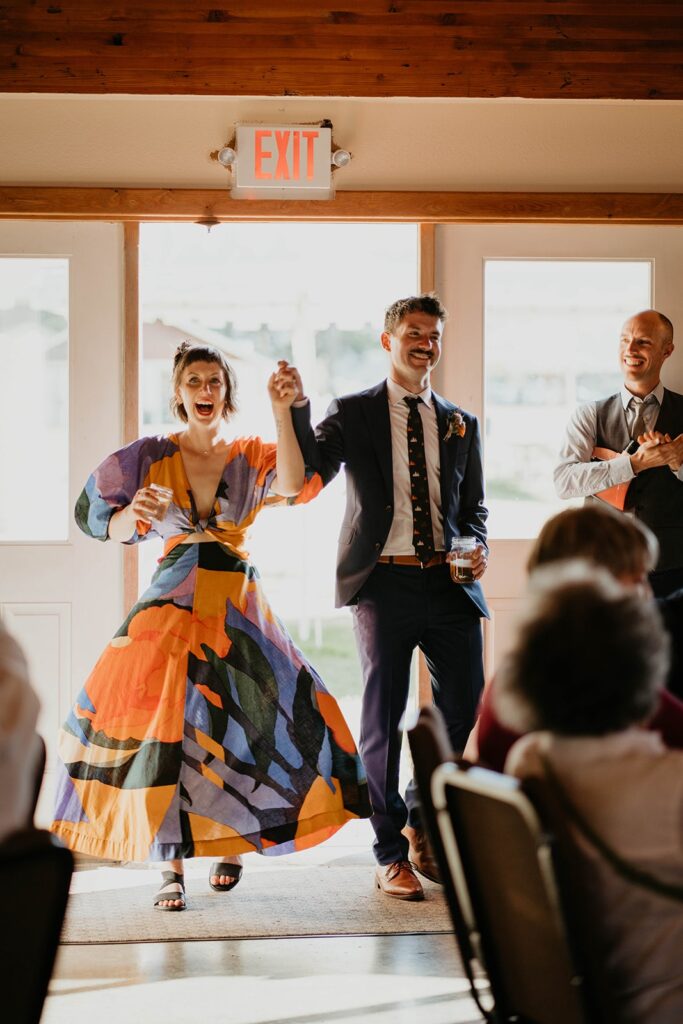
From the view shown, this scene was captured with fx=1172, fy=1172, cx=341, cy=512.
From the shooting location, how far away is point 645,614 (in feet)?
4.80

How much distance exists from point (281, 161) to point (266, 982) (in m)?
2.67

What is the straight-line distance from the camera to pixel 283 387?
131 inches

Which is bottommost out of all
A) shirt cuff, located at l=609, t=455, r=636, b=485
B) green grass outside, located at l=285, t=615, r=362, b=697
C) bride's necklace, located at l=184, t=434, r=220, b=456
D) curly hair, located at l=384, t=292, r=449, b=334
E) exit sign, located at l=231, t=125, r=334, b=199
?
green grass outside, located at l=285, t=615, r=362, b=697

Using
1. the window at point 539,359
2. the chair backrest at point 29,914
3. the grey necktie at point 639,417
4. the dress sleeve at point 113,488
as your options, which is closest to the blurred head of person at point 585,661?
the chair backrest at point 29,914

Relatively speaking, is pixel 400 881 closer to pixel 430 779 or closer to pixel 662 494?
pixel 662 494

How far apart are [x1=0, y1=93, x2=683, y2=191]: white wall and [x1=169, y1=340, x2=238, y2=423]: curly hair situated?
0.88 metres

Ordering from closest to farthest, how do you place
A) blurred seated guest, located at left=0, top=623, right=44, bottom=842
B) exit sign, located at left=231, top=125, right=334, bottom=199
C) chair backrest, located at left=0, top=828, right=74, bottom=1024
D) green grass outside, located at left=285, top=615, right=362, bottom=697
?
1. chair backrest, located at left=0, top=828, right=74, bottom=1024
2. blurred seated guest, located at left=0, top=623, right=44, bottom=842
3. exit sign, located at left=231, top=125, right=334, bottom=199
4. green grass outside, located at left=285, top=615, right=362, bottom=697

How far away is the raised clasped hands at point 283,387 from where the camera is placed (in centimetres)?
333

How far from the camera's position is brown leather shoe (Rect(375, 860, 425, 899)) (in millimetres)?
3465

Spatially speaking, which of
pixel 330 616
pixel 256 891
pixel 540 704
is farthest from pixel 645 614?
pixel 330 616

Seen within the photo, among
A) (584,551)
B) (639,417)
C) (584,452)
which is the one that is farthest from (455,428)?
(584,551)

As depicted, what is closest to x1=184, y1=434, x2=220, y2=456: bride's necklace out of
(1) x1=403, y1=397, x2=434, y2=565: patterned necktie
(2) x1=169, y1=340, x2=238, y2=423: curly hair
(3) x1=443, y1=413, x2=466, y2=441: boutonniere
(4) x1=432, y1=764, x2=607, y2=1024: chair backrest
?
(2) x1=169, y1=340, x2=238, y2=423: curly hair

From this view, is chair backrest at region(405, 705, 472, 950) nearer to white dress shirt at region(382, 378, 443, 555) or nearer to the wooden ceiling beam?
white dress shirt at region(382, 378, 443, 555)

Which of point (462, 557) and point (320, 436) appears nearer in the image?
point (462, 557)
